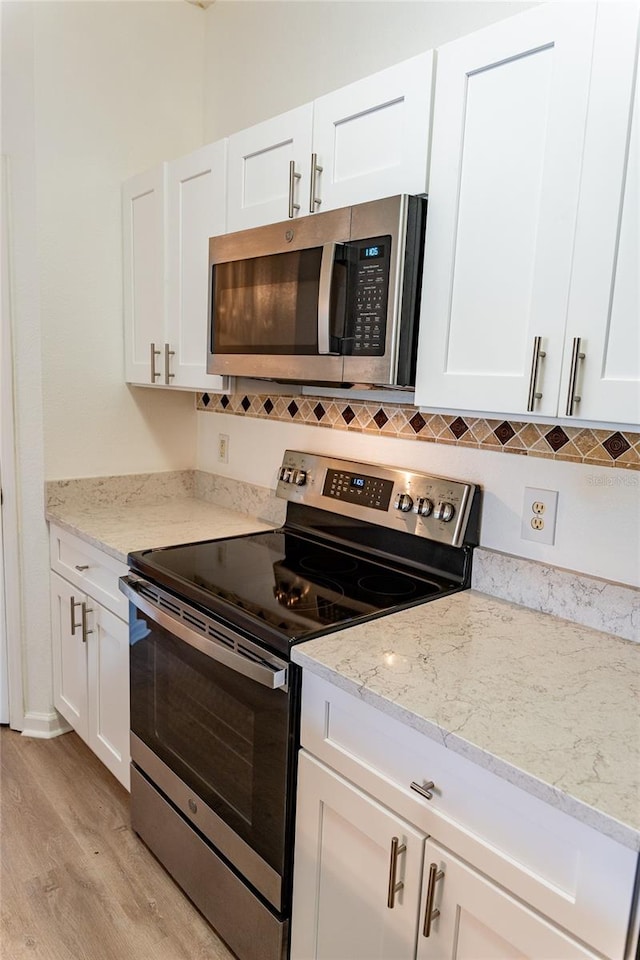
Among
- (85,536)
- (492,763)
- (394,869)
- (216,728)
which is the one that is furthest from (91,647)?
(492,763)

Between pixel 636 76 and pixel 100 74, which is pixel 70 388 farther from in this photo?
pixel 636 76

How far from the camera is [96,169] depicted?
7.58 ft

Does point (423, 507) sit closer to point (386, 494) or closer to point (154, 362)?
point (386, 494)

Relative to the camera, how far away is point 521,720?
40.3 inches

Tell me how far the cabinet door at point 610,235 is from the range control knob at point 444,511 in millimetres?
551

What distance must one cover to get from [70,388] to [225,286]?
2.80 feet

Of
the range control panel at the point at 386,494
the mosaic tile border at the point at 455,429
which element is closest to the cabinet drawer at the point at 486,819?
the range control panel at the point at 386,494

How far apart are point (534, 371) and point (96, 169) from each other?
1.88 m

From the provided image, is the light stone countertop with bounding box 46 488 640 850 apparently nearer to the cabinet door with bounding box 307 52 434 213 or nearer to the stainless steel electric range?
the stainless steel electric range

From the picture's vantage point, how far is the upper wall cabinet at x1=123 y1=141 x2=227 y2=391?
6.48ft

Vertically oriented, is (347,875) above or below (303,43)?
below

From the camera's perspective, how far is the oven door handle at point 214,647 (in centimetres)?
129

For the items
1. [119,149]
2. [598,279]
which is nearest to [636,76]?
[598,279]

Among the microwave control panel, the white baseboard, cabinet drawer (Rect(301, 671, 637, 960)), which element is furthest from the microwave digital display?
the white baseboard
